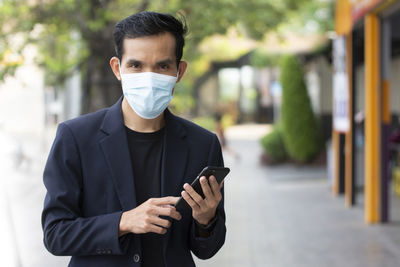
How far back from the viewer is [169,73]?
2.10 m

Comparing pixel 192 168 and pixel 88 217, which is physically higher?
pixel 192 168

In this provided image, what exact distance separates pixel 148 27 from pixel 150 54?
93 mm

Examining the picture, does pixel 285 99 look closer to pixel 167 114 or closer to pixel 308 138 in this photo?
pixel 308 138

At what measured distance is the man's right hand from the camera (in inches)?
73.7

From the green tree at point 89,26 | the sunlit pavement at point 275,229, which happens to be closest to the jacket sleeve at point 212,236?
the sunlit pavement at point 275,229

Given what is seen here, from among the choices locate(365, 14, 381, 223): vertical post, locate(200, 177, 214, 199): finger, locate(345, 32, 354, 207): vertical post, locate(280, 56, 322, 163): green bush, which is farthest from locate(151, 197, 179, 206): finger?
locate(280, 56, 322, 163): green bush

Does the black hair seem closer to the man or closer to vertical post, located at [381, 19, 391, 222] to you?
the man

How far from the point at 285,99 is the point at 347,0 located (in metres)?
5.64

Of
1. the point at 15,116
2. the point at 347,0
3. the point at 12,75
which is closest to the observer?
the point at 12,75

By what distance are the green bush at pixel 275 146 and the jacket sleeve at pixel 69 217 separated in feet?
45.4

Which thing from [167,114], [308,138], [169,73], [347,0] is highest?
[347,0]

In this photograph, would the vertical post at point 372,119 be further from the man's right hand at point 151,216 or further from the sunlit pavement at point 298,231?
the man's right hand at point 151,216

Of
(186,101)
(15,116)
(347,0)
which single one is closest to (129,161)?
(347,0)

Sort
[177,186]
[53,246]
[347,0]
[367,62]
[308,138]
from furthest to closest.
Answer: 1. [308,138]
2. [347,0]
3. [367,62]
4. [177,186]
5. [53,246]
